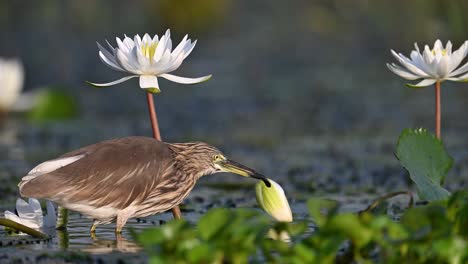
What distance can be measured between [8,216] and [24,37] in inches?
379

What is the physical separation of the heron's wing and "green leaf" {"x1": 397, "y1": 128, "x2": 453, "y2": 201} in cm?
137

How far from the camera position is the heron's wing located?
5.33 meters

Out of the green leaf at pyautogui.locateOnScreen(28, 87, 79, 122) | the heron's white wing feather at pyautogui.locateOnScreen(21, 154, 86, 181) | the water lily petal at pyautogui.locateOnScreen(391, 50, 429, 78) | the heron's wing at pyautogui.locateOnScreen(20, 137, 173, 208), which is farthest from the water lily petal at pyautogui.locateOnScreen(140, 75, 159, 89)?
the green leaf at pyautogui.locateOnScreen(28, 87, 79, 122)

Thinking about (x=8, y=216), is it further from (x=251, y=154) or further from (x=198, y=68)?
(x=198, y=68)

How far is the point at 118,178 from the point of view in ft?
18.4

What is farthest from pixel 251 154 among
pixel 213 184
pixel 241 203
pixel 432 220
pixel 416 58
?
pixel 432 220

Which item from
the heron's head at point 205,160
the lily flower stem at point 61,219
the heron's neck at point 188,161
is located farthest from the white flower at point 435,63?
the lily flower stem at point 61,219

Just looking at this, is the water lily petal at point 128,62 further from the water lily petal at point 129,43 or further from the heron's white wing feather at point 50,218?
the heron's white wing feather at point 50,218

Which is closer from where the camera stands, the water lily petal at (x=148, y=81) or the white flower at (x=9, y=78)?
the water lily petal at (x=148, y=81)

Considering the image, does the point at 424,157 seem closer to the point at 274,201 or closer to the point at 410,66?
the point at 410,66

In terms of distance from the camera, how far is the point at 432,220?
435 centimetres

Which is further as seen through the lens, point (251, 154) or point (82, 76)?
point (82, 76)

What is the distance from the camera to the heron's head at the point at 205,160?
20.0 ft

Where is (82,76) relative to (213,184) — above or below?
above
